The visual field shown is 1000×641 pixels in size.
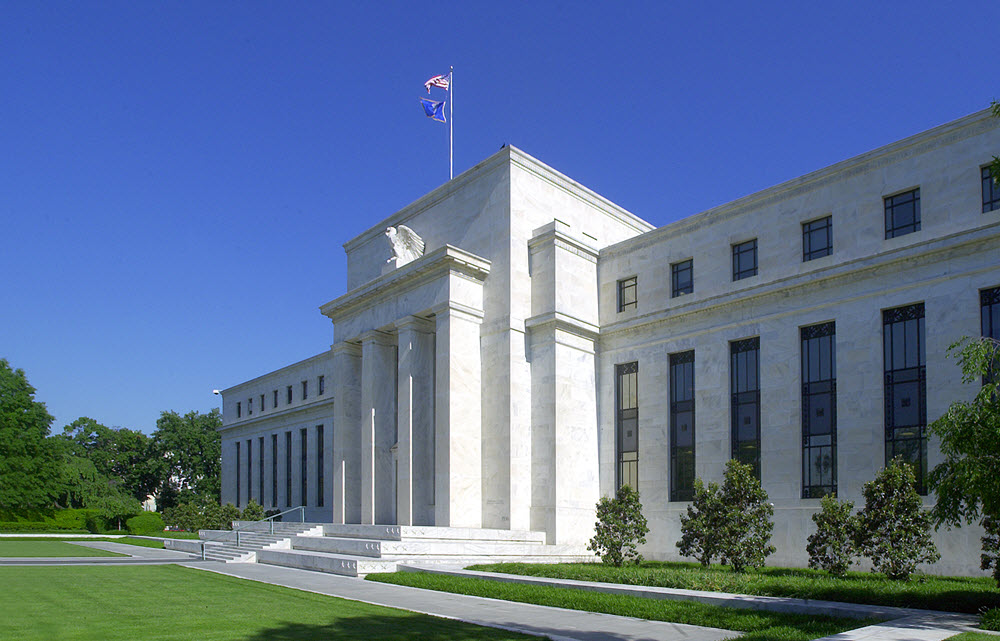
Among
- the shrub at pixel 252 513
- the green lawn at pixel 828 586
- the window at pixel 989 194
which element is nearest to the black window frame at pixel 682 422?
the green lawn at pixel 828 586

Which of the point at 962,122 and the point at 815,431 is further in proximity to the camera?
the point at 815,431

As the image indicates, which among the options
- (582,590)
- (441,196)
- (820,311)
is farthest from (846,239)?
(441,196)

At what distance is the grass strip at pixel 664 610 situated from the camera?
13.5m

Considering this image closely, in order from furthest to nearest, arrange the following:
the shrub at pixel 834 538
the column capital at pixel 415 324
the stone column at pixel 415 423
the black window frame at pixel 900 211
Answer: the column capital at pixel 415 324, the stone column at pixel 415 423, the black window frame at pixel 900 211, the shrub at pixel 834 538

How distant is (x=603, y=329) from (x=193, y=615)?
24171 millimetres

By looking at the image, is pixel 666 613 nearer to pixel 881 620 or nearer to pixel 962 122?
pixel 881 620

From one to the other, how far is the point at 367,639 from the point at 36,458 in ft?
230

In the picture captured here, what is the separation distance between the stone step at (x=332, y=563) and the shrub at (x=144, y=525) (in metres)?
35.7

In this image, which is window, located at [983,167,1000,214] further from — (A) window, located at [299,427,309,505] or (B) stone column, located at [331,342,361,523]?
(A) window, located at [299,427,309,505]

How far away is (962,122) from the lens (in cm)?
2544

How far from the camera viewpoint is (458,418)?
34.8m

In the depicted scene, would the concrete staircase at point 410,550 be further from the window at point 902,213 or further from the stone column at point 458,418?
the window at point 902,213

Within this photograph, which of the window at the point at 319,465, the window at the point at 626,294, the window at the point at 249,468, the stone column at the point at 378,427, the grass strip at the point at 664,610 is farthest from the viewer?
the window at the point at 249,468

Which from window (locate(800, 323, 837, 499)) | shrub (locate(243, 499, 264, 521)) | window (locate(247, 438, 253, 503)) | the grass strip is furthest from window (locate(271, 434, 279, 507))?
window (locate(800, 323, 837, 499))
